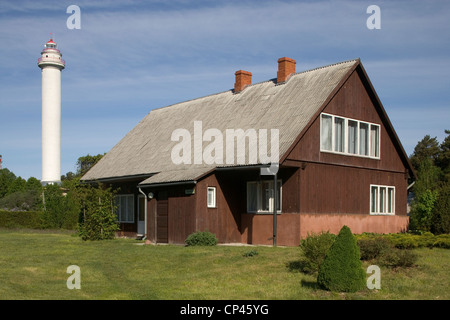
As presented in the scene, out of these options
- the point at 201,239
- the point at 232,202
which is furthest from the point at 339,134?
the point at 201,239

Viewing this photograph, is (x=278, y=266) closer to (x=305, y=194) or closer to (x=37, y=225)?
(x=305, y=194)

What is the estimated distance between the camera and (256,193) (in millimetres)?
22219

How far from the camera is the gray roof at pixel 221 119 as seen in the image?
21922 millimetres

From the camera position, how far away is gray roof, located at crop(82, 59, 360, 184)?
71.9ft

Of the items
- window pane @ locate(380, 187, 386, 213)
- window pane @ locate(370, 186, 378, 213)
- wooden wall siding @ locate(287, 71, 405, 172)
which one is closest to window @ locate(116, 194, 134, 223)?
wooden wall siding @ locate(287, 71, 405, 172)

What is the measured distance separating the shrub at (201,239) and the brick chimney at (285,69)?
28.7 ft

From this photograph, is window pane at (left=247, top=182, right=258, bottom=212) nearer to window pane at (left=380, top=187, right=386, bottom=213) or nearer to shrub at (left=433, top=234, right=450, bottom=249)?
window pane at (left=380, top=187, right=386, bottom=213)

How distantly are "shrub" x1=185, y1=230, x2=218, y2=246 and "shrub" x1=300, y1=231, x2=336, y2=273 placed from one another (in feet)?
24.0

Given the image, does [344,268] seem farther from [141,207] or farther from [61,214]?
[61,214]

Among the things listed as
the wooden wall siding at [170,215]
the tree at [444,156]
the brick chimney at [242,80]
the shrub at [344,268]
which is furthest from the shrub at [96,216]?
the tree at [444,156]

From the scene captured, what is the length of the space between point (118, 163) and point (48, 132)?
36.1 meters

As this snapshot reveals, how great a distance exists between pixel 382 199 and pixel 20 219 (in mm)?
26821

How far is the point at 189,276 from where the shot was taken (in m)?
14.3
